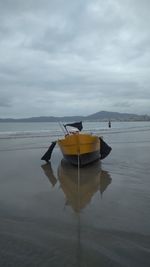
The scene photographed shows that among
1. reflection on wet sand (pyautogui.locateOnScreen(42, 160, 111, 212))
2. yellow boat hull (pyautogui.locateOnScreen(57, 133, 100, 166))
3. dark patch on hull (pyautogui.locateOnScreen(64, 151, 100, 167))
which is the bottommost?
reflection on wet sand (pyautogui.locateOnScreen(42, 160, 111, 212))

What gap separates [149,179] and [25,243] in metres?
5.80

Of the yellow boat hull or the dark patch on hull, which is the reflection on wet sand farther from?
the yellow boat hull

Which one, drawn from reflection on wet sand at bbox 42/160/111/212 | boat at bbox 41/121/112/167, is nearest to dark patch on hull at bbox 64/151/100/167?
boat at bbox 41/121/112/167

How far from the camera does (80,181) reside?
9.77 metres

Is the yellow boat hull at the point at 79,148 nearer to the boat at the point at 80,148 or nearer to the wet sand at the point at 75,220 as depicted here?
the boat at the point at 80,148

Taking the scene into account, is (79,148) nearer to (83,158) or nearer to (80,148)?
(80,148)

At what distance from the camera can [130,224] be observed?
17.9 ft

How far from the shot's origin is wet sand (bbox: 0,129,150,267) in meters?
4.21

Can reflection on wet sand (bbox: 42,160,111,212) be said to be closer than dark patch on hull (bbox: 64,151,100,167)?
Yes

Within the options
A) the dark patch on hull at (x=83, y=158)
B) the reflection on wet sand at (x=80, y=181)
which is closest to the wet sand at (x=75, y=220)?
the reflection on wet sand at (x=80, y=181)

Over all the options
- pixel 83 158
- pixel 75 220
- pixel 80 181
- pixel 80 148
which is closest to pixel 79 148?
pixel 80 148

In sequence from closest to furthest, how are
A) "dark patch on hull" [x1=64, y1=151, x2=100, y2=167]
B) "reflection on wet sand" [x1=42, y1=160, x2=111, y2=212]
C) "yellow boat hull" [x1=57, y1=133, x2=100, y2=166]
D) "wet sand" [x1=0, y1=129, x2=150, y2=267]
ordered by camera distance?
1. "wet sand" [x1=0, y1=129, x2=150, y2=267]
2. "reflection on wet sand" [x1=42, y1=160, x2=111, y2=212]
3. "yellow boat hull" [x1=57, y1=133, x2=100, y2=166]
4. "dark patch on hull" [x1=64, y1=151, x2=100, y2=167]

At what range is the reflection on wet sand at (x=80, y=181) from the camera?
7430mm

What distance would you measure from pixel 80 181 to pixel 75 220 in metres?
3.98
